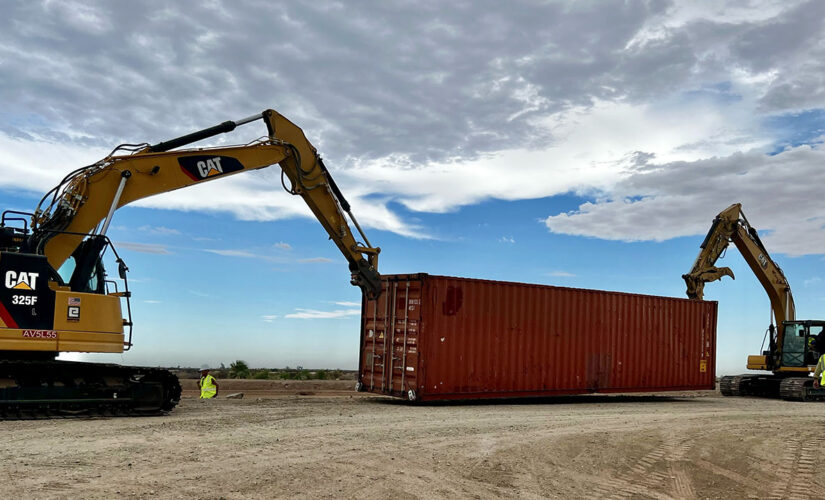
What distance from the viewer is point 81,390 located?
40.8 ft

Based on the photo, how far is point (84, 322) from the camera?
39.3ft

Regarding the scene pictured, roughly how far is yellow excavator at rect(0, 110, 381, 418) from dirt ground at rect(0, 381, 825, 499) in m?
0.60

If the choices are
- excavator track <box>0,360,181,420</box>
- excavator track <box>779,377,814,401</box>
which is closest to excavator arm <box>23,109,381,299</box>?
excavator track <box>0,360,181,420</box>

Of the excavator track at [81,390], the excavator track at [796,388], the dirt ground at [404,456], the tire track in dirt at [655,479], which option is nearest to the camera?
the dirt ground at [404,456]

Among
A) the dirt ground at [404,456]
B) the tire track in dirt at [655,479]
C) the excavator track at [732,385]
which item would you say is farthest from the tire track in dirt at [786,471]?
the excavator track at [732,385]

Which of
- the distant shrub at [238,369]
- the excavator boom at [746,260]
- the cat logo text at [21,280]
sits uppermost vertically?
the excavator boom at [746,260]

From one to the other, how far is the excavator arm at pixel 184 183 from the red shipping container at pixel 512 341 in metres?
1.63

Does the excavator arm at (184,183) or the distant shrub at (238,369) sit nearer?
the excavator arm at (184,183)

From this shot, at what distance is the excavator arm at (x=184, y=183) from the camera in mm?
12430

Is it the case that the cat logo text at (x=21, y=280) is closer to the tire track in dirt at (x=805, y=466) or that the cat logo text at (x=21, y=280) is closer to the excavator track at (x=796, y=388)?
the tire track in dirt at (x=805, y=466)

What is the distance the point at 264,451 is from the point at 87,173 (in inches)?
260

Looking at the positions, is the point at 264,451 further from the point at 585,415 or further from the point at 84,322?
the point at 585,415

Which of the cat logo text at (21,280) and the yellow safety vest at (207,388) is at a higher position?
the cat logo text at (21,280)

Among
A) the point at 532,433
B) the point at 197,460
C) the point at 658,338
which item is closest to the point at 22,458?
the point at 197,460
